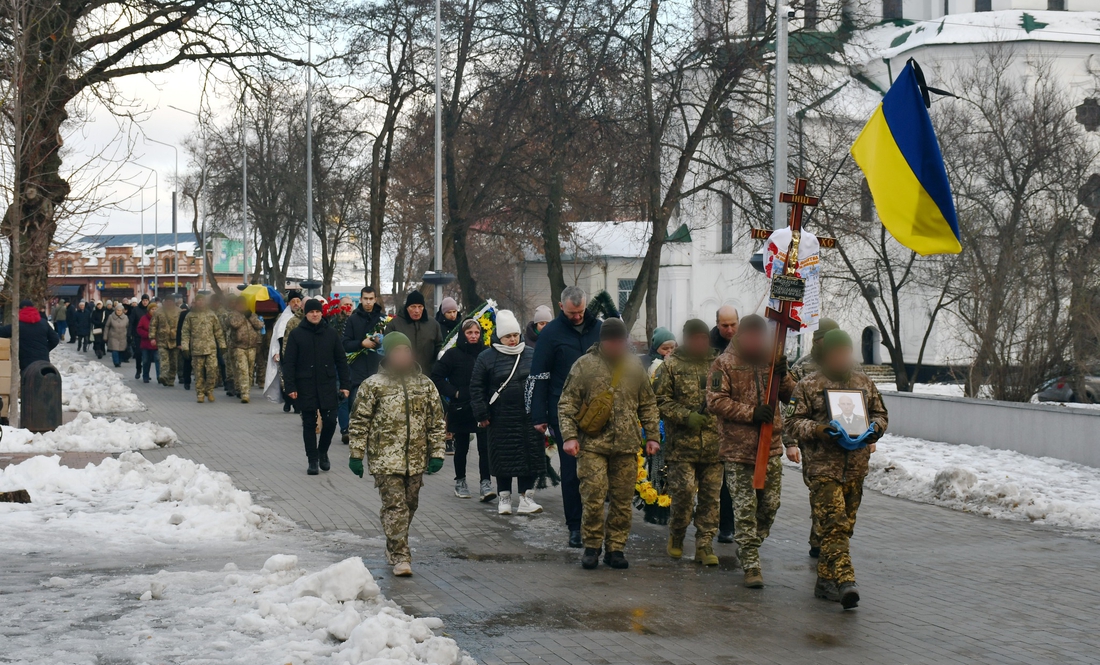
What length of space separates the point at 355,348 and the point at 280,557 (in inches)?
311

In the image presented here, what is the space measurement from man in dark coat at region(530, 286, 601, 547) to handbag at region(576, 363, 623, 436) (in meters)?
0.90

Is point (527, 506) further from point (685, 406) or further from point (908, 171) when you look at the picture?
point (908, 171)

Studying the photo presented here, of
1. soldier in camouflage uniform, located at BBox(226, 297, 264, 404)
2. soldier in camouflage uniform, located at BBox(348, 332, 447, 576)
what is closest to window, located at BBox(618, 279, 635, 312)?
soldier in camouflage uniform, located at BBox(226, 297, 264, 404)

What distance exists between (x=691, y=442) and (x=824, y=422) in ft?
4.76

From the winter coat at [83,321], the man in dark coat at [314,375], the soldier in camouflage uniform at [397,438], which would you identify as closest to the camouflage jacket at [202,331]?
the man in dark coat at [314,375]

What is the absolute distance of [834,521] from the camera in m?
7.52

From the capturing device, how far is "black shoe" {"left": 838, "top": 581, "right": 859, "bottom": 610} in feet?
23.8

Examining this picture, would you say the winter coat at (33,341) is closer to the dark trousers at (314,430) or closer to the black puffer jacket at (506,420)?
the dark trousers at (314,430)

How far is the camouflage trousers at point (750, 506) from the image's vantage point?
8.02m

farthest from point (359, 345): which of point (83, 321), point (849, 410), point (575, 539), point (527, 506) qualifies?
point (83, 321)

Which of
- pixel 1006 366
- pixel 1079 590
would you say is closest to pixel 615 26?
pixel 1006 366

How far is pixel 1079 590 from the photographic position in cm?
798

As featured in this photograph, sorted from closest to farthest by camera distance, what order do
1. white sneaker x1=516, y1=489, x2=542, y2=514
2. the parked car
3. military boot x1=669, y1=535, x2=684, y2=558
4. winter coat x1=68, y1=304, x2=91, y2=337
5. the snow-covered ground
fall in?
the snow-covered ground, military boot x1=669, y1=535, x2=684, y2=558, white sneaker x1=516, y1=489, x2=542, y2=514, the parked car, winter coat x1=68, y1=304, x2=91, y2=337

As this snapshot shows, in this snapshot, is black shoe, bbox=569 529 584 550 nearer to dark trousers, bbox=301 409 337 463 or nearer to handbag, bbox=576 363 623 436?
handbag, bbox=576 363 623 436
